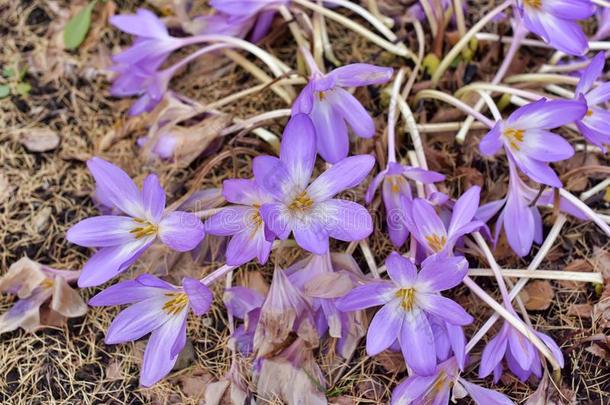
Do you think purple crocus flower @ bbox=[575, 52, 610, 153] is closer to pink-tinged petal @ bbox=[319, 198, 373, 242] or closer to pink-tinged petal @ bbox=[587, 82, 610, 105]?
pink-tinged petal @ bbox=[587, 82, 610, 105]

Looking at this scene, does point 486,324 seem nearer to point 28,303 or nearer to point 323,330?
point 323,330

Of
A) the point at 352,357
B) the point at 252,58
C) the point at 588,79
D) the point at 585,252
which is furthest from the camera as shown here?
the point at 252,58

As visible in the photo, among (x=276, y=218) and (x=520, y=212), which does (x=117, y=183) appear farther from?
(x=520, y=212)

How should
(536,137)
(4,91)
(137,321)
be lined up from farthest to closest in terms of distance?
(4,91) < (536,137) < (137,321)

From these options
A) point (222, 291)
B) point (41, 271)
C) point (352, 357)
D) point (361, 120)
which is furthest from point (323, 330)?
point (41, 271)

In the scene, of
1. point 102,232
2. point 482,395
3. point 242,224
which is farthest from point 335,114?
point 482,395

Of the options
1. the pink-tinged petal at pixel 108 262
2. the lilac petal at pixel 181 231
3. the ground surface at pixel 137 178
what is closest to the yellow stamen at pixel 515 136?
the ground surface at pixel 137 178
